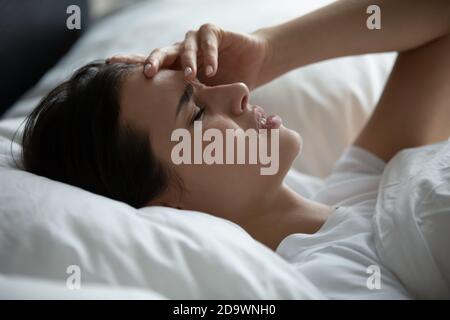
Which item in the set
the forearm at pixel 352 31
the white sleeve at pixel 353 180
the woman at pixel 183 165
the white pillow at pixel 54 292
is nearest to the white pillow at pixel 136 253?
the white pillow at pixel 54 292

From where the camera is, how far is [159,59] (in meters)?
0.90

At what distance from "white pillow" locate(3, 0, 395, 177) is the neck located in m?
0.29

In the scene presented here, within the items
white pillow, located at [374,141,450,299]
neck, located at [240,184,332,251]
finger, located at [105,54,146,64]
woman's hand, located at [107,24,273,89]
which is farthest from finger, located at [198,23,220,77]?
white pillow, located at [374,141,450,299]

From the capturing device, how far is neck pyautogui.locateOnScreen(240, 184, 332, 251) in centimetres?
93

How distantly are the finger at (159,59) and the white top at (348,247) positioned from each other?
1.11 ft

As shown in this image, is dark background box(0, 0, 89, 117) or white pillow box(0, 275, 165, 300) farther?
dark background box(0, 0, 89, 117)

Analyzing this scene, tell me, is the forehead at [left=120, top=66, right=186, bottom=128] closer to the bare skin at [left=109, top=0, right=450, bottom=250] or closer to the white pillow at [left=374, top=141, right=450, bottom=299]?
the bare skin at [left=109, top=0, right=450, bottom=250]

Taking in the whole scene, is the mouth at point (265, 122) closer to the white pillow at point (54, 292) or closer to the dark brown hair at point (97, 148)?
the dark brown hair at point (97, 148)

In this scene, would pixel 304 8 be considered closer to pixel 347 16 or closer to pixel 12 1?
pixel 347 16

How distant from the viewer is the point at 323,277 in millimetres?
761

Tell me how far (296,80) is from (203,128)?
0.46 metres
